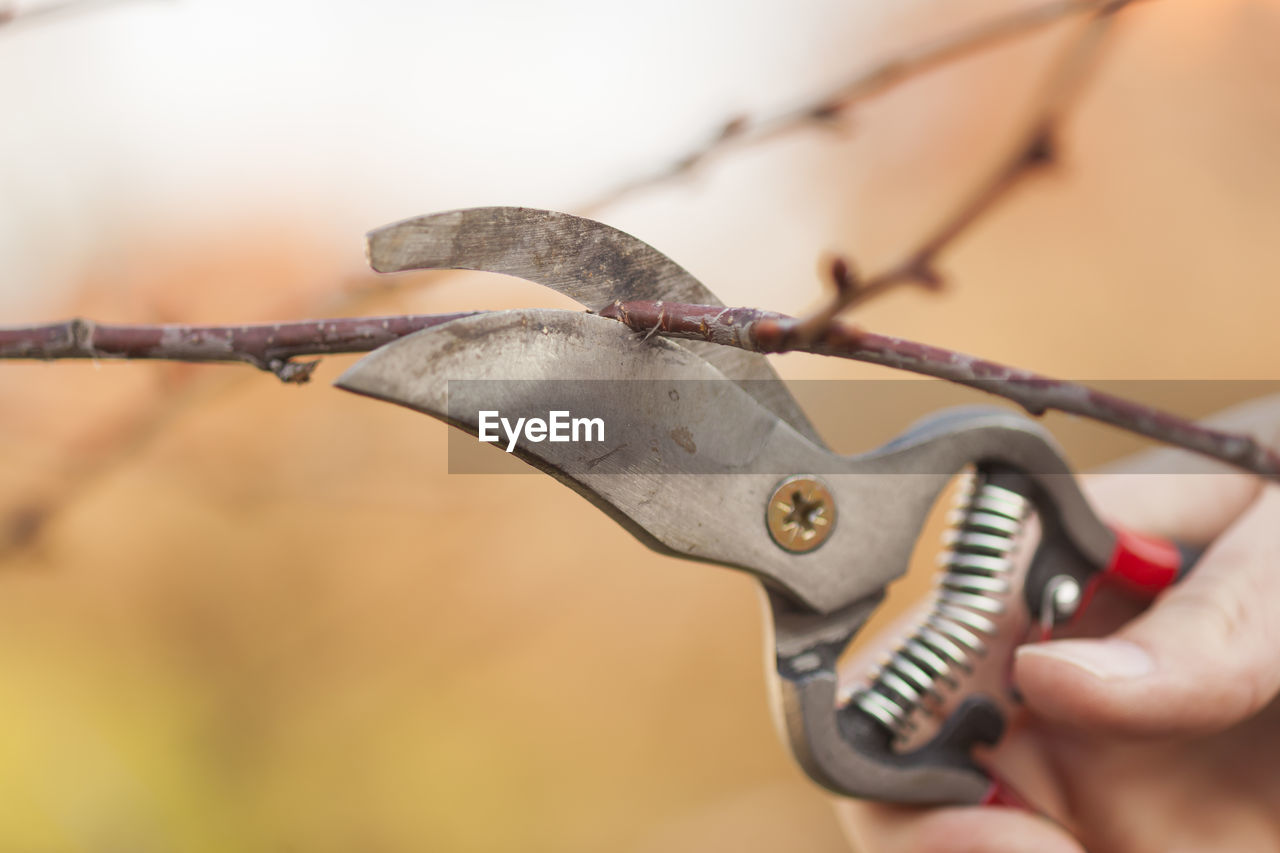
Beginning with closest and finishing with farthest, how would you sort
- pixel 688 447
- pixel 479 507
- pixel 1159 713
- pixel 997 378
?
pixel 997 378 → pixel 688 447 → pixel 1159 713 → pixel 479 507

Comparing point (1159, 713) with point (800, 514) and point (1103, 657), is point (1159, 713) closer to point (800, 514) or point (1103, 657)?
point (1103, 657)

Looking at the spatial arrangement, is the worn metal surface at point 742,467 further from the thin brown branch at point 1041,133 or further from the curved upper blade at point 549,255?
the thin brown branch at point 1041,133

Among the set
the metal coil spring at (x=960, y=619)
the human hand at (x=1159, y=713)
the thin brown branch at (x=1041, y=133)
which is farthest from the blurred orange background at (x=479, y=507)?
the metal coil spring at (x=960, y=619)

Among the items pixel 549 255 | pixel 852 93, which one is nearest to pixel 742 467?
pixel 549 255

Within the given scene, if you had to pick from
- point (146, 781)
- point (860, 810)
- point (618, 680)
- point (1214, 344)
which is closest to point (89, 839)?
point (146, 781)

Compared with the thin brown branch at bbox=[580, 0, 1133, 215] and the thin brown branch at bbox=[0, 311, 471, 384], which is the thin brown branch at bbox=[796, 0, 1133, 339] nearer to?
the thin brown branch at bbox=[580, 0, 1133, 215]
